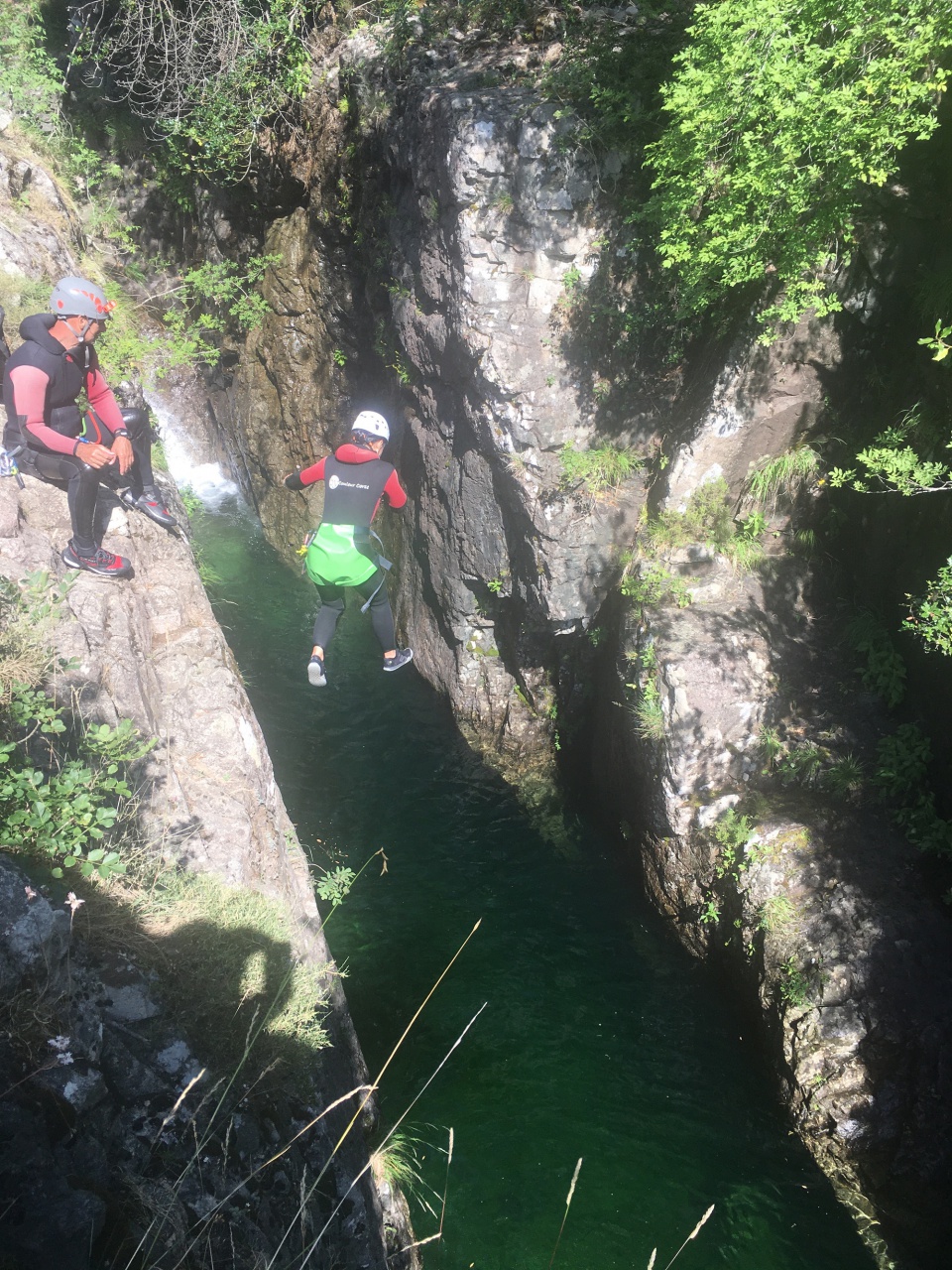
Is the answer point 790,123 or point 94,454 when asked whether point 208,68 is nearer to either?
point 94,454

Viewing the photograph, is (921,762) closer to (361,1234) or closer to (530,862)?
(530,862)

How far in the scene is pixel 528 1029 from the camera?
6.30 meters

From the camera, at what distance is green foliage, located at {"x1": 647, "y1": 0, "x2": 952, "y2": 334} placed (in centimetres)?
432

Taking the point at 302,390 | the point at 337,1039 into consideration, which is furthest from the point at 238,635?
the point at 337,1039

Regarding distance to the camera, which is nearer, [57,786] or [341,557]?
[57,786]

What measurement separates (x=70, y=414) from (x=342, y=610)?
2887 mm

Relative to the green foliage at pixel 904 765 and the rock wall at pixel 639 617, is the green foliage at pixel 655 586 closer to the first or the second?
the rock wall at pixel 639 617

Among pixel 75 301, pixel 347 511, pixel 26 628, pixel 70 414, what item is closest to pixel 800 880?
pixel 347 511

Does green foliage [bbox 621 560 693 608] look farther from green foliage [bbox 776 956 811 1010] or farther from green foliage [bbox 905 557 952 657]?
green foliage [bbox 776 956 811 1010]

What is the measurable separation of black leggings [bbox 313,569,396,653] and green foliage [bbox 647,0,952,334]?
3986mm

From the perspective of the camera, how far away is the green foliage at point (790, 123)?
4.32 meters

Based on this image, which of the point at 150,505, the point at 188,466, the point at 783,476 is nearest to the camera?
the point at 783,476

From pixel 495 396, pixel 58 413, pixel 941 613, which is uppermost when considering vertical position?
pixel 495 396

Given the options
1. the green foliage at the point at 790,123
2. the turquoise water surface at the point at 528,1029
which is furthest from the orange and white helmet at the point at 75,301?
the turquoise water surface at the point at 528,1029
